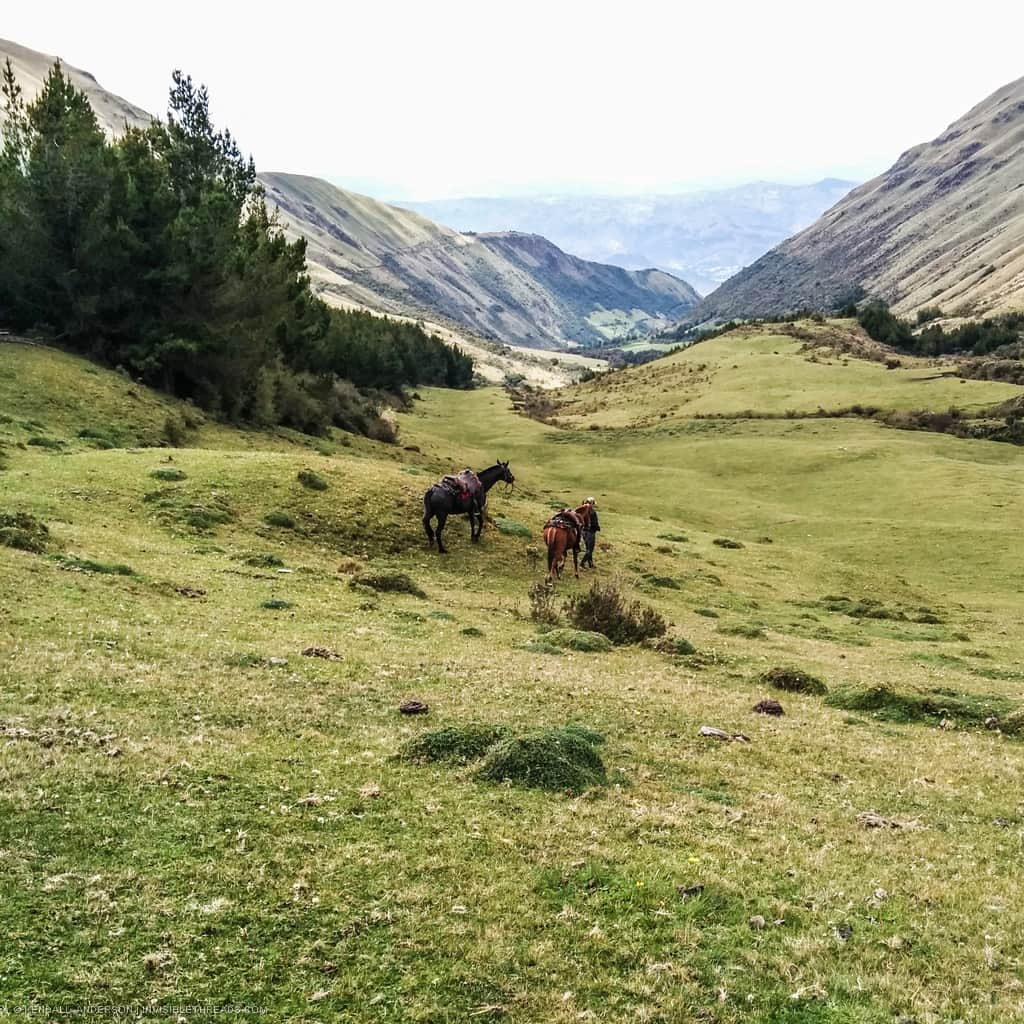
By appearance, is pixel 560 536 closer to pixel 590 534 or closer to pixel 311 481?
pixel 590 534

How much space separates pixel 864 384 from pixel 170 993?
105927 mm

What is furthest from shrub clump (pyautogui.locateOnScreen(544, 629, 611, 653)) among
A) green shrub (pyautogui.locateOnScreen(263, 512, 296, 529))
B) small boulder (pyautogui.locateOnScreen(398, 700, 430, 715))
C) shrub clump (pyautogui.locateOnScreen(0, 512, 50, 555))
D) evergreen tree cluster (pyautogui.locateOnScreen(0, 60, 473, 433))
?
evergreen tree cluster (pyautogui.locateOnScreen(0, 60, 473, 433))

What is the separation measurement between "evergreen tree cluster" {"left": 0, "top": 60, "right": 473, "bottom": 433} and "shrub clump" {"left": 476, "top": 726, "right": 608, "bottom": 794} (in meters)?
43.8

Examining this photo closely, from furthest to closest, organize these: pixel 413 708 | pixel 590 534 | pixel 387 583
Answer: pixel 590 534, pixel 387 583, pixel 413 708

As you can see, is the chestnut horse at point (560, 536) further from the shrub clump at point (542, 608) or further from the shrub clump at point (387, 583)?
the shrub clump at point (387, 583)

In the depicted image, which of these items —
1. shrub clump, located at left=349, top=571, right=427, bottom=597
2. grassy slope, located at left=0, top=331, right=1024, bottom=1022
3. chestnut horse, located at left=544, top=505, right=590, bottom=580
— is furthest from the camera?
chestnut horse, located at left=544, top=505, right=590, bottom=580

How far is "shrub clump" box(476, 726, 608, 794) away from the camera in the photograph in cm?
1128

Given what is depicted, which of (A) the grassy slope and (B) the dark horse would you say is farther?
(B) the dark horse

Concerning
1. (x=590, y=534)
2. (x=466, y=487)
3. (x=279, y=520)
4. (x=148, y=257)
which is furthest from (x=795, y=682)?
(x=148, y=257)

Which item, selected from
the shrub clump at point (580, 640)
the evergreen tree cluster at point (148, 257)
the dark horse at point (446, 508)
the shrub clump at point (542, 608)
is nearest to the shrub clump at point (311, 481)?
the dark horse at point (446, 508)

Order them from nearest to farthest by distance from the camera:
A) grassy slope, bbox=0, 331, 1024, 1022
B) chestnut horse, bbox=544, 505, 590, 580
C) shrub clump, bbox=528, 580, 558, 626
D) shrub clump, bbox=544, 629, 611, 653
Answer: grassy slope, bbox=0, 331, 1024, 1022 → shrub clump, bbox=544, 629, 611, 653 → shrub clump, bbox=528, 580, 558, 626 → chestnut horse, bbox=544, 505, 590, 580

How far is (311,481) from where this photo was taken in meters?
33.5

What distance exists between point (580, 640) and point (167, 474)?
61.9 feet

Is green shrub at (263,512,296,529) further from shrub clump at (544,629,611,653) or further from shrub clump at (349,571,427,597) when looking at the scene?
shrub clump at (544,629,611,653)
